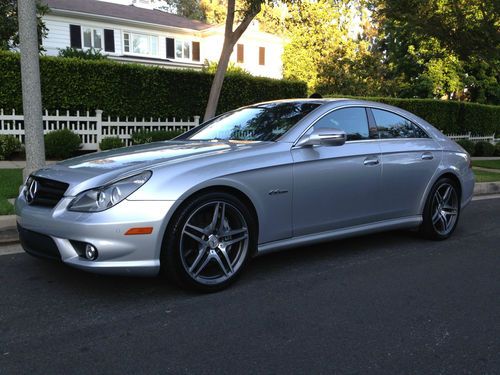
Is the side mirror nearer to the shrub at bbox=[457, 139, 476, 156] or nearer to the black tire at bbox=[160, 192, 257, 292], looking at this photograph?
the black tire at bbox=[160, 192, 257, 292]

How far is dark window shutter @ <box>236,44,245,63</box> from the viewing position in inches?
1227

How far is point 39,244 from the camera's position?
357 cm

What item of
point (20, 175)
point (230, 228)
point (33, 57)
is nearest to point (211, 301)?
point (230, 228)

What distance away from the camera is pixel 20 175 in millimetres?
8359

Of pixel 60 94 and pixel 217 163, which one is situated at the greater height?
pixel 60 94

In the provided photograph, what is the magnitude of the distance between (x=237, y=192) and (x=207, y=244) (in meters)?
0.48

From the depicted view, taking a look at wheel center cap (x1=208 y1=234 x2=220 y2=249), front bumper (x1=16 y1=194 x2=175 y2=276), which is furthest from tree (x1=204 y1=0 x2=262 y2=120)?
front bumper (x1=16 y1=194 x2=175 y2=276)

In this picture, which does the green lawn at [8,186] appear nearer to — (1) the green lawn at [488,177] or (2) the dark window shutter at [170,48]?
(1) the green lawn at [488,177]

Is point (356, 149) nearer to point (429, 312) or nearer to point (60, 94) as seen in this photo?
point (429, 312)

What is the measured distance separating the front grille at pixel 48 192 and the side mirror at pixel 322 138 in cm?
199

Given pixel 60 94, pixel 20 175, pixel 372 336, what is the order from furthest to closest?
pixel 60 94, pixel 20 175, pixel 372 336

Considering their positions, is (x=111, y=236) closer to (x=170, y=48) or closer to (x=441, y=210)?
(x=441, y=210)

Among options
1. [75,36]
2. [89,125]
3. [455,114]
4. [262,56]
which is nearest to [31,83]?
[89,125]

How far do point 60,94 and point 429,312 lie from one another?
10977mm
